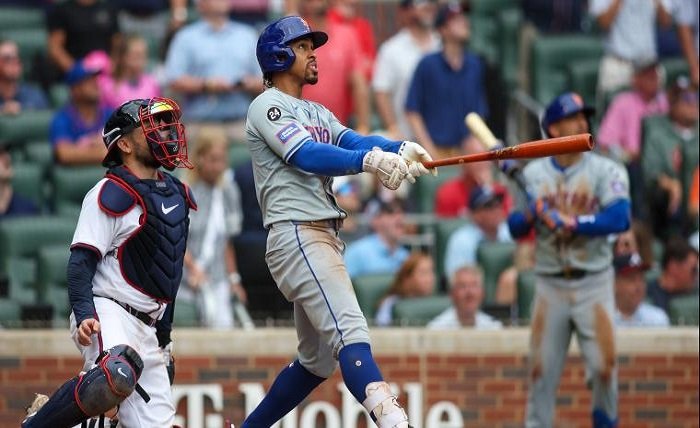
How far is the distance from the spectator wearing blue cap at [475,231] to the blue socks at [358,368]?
4.01 meters

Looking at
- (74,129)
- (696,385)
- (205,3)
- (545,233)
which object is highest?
(205,3)

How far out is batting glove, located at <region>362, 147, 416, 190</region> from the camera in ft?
23.9

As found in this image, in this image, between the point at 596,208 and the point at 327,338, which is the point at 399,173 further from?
the point at 596,208

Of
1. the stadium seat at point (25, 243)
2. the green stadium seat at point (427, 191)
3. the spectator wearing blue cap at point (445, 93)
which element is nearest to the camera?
the stadium seat at point (25, 243)

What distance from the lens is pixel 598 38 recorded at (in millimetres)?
14906

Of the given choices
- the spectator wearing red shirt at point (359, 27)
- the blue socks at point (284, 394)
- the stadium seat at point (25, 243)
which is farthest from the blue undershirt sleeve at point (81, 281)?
the spectator wearing red shirt at point (359, 27)

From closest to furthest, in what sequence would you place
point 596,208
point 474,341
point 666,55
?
point 596,208
point 474,341
point 666,55

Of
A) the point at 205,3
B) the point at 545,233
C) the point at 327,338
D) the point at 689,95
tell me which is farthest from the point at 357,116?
the point at 327,338

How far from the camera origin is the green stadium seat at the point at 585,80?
14117 millimetres

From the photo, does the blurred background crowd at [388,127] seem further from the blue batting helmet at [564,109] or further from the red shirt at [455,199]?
the blue batting helmet at [564,109]

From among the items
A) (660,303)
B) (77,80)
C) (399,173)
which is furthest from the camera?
(77,80)

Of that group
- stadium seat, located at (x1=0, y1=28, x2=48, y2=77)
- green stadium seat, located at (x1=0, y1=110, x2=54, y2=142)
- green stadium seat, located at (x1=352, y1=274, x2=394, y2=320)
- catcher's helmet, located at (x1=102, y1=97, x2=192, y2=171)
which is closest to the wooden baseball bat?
catcher's helmet, located at (x1=102, y1=97, x2=192, y2=171)

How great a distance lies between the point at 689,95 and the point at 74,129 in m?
4.85

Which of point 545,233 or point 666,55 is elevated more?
point 666,55
